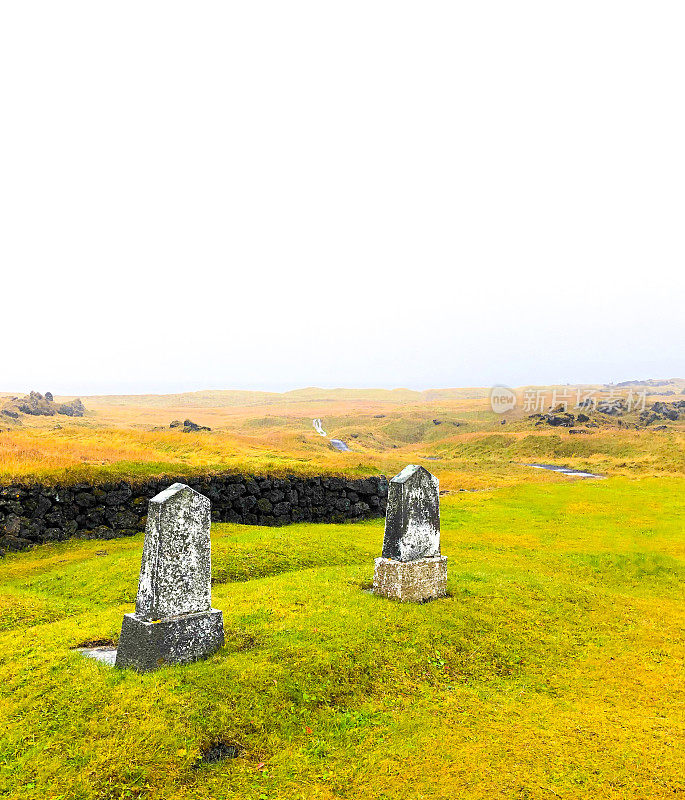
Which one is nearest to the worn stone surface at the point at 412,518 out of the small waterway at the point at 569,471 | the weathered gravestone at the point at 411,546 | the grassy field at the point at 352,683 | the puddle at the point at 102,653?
the weathered gravestone at the point at 411,546

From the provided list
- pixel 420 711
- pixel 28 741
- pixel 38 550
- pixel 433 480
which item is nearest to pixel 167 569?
pixel 28 741

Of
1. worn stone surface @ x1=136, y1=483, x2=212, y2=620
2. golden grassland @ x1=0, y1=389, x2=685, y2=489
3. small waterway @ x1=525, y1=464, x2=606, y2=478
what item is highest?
worn stone surface @ x1=136, y1=483, x2=212, y2=620

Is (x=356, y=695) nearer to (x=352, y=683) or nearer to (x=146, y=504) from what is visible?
(x=352, y=683)

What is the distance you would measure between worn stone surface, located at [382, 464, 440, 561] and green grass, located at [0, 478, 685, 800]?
1.07 meters

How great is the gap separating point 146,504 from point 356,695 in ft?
48.6

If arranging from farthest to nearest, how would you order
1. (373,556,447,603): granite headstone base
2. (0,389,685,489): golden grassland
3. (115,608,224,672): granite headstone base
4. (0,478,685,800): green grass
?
(0,389,685,489): golden grassland → (373,556,447,603): granite headstone base → (115,608,224,672): granite headstone base → (0,478,685,800): green grass

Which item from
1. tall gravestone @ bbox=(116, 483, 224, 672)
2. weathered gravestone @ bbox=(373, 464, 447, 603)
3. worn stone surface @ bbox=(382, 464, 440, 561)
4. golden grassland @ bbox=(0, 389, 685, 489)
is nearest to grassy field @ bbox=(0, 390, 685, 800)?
tall gravestone @ bbox=(116, 483, 224, 672)

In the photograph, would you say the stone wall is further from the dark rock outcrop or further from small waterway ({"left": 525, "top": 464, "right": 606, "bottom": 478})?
the dark rock outcrop

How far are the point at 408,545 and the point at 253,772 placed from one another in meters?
5.58

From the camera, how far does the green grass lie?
5969 mm

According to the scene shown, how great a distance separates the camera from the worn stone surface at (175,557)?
304 inches

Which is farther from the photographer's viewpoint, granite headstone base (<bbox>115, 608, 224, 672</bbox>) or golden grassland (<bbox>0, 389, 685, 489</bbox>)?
golden grassland (<bbox>0, 389, 685, 489</bbox>)

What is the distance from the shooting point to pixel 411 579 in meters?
10.8

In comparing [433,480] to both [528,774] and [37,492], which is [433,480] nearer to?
[528,774]
